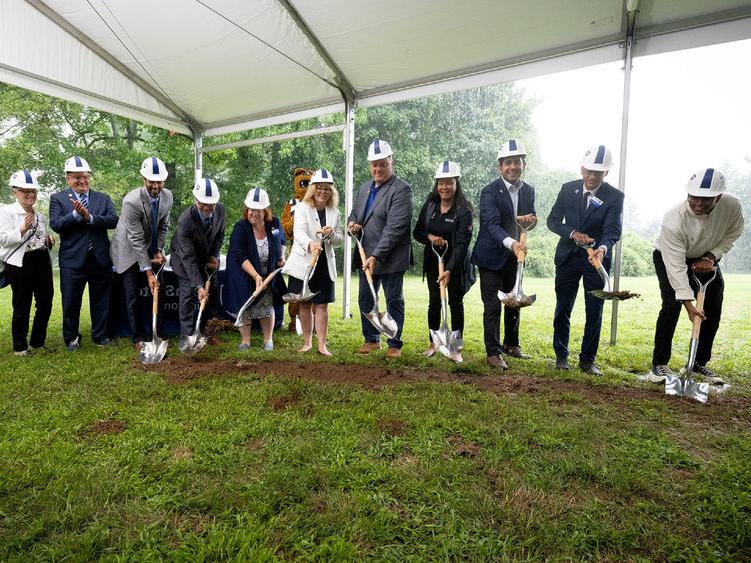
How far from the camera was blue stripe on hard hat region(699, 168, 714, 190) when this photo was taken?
11.7ft

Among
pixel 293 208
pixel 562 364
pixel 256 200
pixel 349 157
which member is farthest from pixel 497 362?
pixel 349 157

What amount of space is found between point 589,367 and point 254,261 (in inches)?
141

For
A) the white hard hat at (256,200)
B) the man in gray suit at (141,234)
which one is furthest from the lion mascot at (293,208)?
the man in gray suit at (141,234)

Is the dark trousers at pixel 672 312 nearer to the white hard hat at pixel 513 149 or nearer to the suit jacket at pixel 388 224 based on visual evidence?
the white hard hat at pixel 513 149

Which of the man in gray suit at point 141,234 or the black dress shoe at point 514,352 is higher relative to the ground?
the man in gray suit at point 141,234

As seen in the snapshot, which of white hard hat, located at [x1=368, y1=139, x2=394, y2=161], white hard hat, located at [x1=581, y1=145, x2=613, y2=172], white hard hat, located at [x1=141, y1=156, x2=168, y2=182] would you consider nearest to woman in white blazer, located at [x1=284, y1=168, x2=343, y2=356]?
white hard hat, located at [x1=368, y1=139, x2=394, y2=161]

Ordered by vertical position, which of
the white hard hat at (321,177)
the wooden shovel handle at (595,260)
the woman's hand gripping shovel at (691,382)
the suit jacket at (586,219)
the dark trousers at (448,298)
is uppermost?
the white hard hat at (321,177)

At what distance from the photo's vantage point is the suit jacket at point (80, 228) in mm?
4650

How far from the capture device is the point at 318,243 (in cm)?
450

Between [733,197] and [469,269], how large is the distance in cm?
232

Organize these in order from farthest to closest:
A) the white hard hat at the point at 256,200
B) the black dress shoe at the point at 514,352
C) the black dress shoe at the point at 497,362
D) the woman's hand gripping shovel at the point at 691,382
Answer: the black dress shoe at the point at 514,352
the white hard hat at the point at 256,200
the black dress shoe at the point at 497,362
the woman's hand gripping shovel at the point at 691,382

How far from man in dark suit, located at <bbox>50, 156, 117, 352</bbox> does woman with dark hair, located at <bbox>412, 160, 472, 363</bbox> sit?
3425 millimetres

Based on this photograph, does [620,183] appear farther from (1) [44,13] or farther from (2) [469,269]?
(1) [44,13]

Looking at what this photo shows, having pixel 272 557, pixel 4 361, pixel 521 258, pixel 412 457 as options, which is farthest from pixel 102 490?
pixel 521 258
